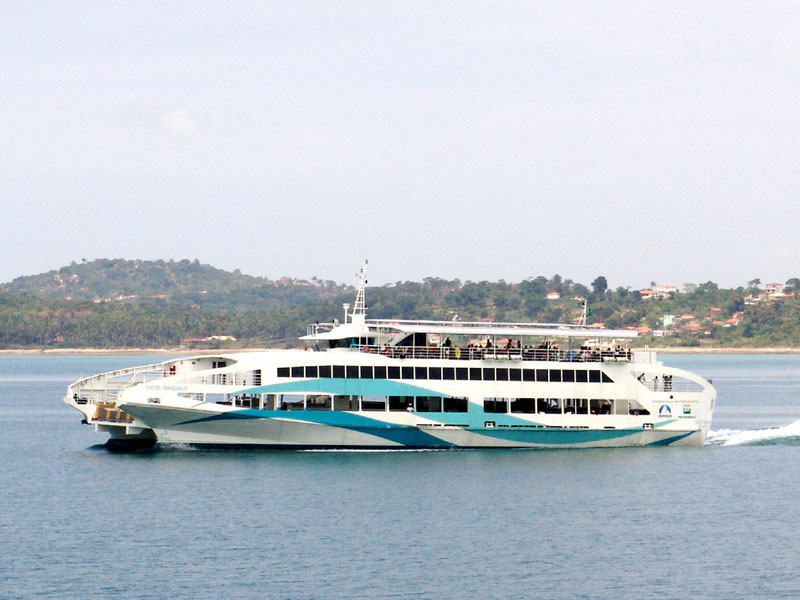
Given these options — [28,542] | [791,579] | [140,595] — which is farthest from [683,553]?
[28,542]

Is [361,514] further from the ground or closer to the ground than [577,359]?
closer to the ground

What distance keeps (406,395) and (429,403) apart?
4.59 feet

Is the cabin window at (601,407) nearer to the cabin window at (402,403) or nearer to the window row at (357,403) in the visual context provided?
the window row at (357,403)

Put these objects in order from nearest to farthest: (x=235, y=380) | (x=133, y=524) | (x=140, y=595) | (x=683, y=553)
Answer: (x=140, y=595) < (x=683, y=553) < (x=133, y=524) < (x=235, y=380)

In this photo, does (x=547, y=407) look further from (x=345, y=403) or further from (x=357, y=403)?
(x=345, y=403)

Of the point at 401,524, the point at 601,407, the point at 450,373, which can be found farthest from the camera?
the point at 601,407

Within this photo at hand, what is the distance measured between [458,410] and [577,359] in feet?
19.9

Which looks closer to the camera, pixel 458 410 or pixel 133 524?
pixel 133 524

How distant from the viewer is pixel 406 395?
2142 inches

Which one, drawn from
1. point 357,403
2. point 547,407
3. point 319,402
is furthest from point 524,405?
point 319,402

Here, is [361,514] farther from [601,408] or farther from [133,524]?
[601,408]

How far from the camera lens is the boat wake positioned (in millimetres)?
63125

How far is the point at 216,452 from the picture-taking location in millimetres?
54469

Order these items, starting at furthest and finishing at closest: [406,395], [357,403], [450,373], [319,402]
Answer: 1. [450,373]
2. [319,402]
3. [357,403]
4. [406,395]
